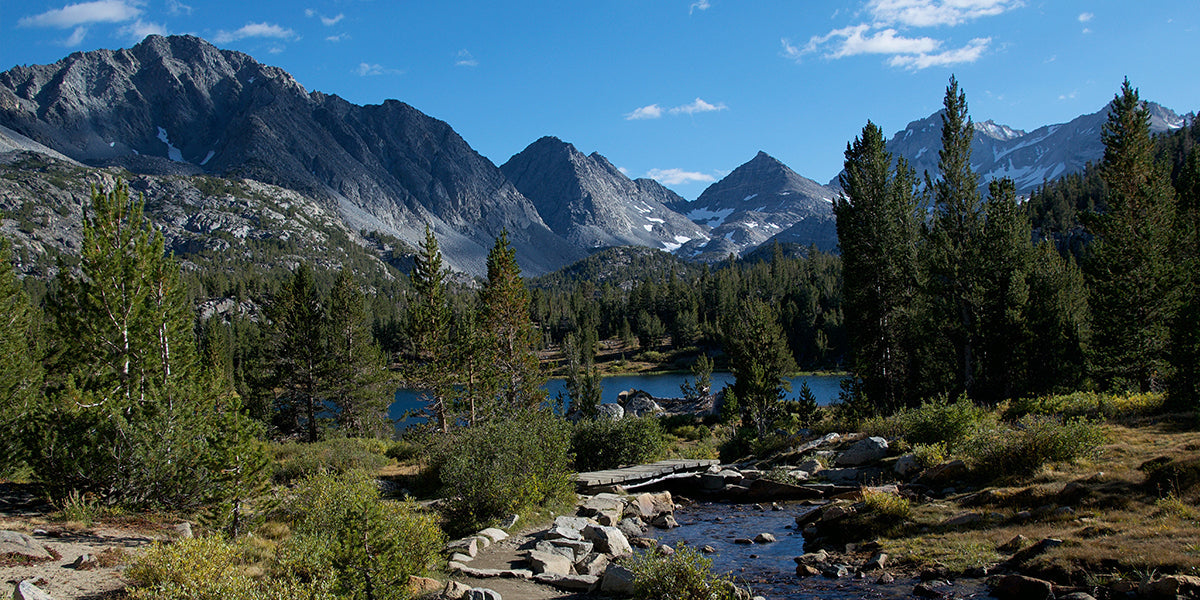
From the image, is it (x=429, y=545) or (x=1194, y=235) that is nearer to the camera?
(x=429, y=545)

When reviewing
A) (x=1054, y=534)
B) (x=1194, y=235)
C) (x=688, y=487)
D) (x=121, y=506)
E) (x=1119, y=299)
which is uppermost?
(x=1194, y=235)

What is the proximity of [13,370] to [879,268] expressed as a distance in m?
34.5

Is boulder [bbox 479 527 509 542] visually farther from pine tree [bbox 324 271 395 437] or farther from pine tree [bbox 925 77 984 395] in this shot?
pine tree [bbox 324 271 395 437]

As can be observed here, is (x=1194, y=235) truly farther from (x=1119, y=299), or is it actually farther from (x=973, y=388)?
(x=973, y=388)

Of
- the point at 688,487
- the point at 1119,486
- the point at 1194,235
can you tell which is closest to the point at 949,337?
the point at 1194,235

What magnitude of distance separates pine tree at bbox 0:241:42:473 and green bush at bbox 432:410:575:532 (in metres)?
10.8

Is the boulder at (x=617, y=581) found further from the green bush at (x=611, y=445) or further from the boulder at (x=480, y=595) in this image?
the green bush at (x=611, y=445)

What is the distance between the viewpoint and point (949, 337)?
1240 inches

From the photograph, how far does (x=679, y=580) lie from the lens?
10031 mm

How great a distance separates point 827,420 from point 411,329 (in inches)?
952

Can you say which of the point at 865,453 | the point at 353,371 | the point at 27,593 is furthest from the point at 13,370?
the point at 865,453

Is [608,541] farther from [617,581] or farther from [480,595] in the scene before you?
[480,595]

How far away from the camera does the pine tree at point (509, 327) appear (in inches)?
1357

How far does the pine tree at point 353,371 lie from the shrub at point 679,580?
122 ft
